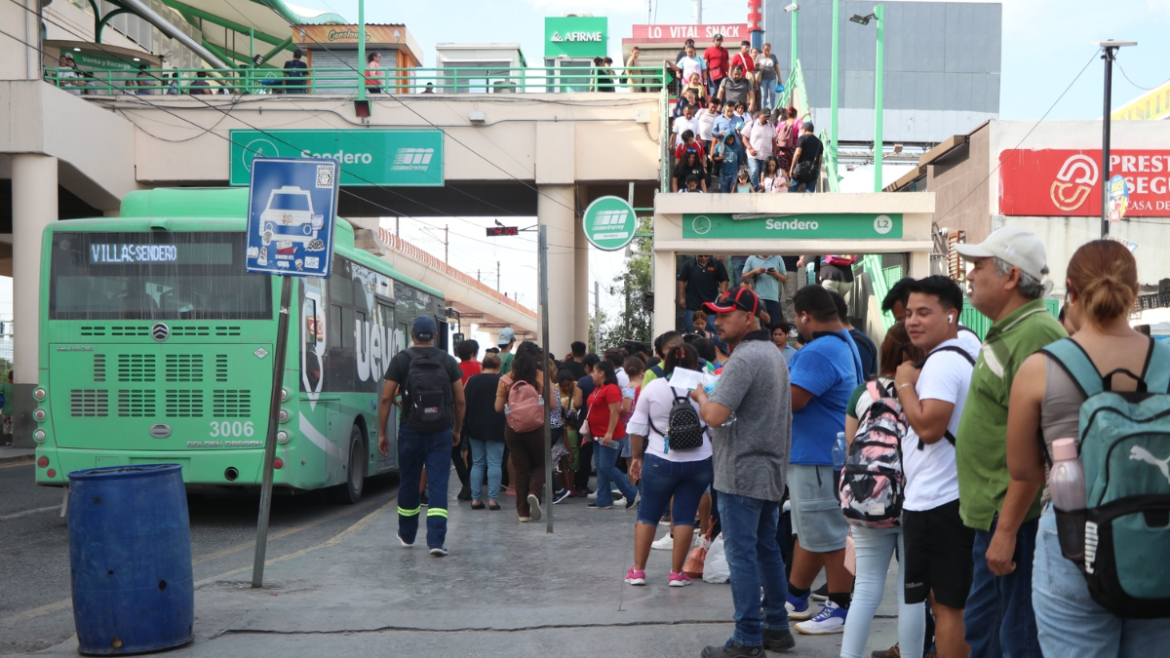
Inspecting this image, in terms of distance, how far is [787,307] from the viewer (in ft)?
62.8

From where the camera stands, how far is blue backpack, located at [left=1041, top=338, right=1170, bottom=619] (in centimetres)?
294

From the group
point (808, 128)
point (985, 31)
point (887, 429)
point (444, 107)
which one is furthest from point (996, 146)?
point (985, 31)

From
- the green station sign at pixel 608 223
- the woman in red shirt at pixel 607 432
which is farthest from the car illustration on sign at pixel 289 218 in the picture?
the green station sign at pixel 608 223

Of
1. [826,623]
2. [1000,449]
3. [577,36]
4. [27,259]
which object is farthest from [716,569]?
[577,36]

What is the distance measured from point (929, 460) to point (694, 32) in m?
36.3

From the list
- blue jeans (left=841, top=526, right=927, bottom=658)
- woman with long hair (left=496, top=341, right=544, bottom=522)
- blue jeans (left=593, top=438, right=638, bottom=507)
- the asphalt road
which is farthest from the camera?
blue jeans (left=593, top=438, right=638, bottom=507)

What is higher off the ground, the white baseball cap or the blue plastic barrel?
the white baseball cap

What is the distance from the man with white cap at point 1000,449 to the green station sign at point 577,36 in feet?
103

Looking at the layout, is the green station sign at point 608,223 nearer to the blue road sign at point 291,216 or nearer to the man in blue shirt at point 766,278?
the man in blue shirt at point 766,278

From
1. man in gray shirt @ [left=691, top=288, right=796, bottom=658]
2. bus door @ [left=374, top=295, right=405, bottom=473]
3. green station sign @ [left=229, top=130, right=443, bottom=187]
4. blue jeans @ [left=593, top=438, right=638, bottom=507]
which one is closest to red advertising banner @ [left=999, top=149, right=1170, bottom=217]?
green station sign @ [left=229, top=130, right=443, bottom=187]

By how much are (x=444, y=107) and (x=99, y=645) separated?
2013 centimetres

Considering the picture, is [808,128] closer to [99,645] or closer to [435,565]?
[435,565]

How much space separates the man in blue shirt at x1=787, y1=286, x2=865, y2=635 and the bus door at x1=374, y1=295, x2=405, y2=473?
31.2 feet

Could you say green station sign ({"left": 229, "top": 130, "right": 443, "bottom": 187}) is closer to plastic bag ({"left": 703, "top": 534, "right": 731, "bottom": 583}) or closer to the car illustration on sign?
the car illustration on sign
